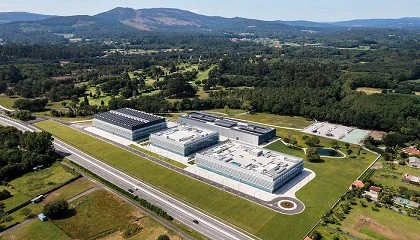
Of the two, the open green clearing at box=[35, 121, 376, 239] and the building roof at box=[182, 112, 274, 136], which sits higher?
the building roof at box=[182, 112, 274, 136]

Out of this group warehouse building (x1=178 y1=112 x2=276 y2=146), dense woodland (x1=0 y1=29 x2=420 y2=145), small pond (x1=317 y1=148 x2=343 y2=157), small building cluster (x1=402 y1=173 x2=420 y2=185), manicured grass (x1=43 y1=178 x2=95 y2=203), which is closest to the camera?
manicured grass (x1=43 y1=178 x2=95 y2=203)

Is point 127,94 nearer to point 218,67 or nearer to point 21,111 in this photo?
point 21,111

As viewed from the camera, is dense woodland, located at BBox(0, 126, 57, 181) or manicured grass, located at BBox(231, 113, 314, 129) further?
manicured grass, located at BBox(231, 113, 314, 129)

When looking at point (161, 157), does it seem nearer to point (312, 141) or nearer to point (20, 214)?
point (20, 214)

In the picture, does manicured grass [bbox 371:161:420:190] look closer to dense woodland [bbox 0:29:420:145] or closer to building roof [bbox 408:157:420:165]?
building roof [bbox 408:157:420:165]

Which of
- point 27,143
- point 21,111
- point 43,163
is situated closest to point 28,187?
point 43,163

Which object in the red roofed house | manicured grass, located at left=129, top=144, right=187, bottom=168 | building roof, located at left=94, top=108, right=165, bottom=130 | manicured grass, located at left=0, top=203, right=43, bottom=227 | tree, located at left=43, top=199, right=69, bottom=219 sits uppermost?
building roof, located at left=94, top=108, right=165, bottom=130

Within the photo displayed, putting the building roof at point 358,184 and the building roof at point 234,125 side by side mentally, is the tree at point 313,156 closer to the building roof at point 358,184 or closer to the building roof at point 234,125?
the building roof at point 358,184

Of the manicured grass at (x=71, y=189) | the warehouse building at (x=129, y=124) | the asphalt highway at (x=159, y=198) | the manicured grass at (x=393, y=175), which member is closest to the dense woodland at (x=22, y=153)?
the asphalt highway at (x=159, y=198)

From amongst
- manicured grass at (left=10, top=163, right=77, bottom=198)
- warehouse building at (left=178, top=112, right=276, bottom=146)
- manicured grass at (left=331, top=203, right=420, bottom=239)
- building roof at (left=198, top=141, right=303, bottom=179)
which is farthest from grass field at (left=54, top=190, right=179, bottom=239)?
warehouse building at (left=178, top=112, right=276, bottom=146)
